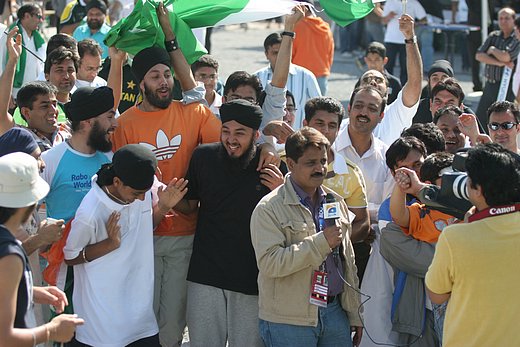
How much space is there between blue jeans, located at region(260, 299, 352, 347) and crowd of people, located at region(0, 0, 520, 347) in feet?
0.04

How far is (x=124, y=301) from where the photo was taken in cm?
515

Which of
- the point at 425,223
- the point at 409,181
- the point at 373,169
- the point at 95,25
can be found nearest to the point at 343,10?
the point at 373,169

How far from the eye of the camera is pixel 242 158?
555 centimetres

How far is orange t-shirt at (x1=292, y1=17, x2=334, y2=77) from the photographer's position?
1128 cm

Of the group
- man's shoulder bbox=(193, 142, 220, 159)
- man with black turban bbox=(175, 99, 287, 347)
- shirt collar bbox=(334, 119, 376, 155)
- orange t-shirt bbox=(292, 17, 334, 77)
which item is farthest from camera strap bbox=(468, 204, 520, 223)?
orange t-shirt bbox=(292, 17, 334, 77)

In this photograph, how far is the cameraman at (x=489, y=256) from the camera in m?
4.07

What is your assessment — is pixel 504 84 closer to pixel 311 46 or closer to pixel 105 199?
pixel 311 46

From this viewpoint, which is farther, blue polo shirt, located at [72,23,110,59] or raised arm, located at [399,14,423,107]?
blue polo shirt, located at [72,23,110,59]

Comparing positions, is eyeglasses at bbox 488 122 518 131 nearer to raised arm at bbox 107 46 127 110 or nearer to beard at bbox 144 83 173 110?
beard at bbox 144 83 173 110

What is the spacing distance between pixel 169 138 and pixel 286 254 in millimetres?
1309

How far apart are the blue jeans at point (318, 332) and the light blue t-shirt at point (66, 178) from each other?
135 cm

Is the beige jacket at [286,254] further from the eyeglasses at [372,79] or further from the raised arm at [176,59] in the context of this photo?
the eyeglasses at [372,79]

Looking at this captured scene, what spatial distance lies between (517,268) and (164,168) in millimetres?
2502

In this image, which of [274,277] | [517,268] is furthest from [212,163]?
[517,268]
